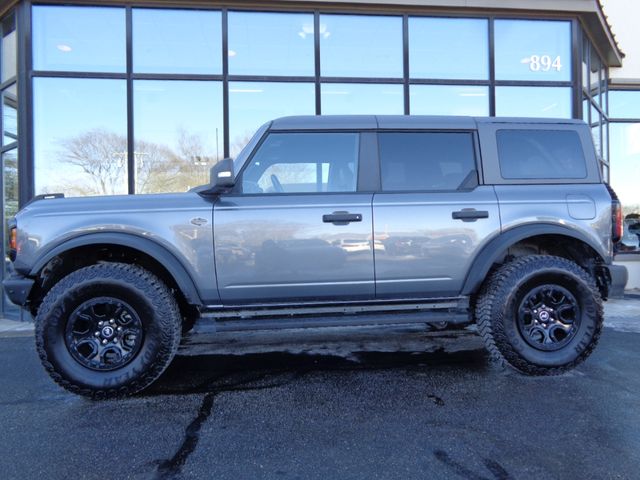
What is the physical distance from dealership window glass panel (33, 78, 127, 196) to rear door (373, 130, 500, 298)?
5.03m

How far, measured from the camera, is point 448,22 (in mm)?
7668

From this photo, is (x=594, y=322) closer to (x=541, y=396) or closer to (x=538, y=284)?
(x=538, y=284)

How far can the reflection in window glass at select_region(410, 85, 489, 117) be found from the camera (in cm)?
769

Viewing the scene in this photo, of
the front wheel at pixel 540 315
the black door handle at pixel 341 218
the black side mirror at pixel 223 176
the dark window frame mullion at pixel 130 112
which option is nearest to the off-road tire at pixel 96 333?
the black side mirror at pixel 223 176

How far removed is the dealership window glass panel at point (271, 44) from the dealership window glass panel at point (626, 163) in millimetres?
6956

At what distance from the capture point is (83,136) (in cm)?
711

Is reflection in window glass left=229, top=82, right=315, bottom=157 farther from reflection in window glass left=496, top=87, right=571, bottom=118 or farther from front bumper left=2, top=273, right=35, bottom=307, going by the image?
front bumper left=2, top=273, right=35, bottom=307

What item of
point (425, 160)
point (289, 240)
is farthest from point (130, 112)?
point (425, 160)

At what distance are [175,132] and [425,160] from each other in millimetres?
4961

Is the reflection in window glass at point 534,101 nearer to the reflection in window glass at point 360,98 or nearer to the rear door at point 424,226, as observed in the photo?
the reflection in window glass at point 360,98

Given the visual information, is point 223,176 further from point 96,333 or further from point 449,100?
point 449,100

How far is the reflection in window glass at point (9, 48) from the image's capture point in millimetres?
7167

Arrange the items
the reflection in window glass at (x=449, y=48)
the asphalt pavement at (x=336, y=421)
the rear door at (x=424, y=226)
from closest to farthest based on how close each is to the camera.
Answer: the asphalt pavement at (x=336, y=421) < the rear door at (x=424, y=226) < the reflection in window glass at (x=449, y=48)

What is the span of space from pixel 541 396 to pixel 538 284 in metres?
0.87
